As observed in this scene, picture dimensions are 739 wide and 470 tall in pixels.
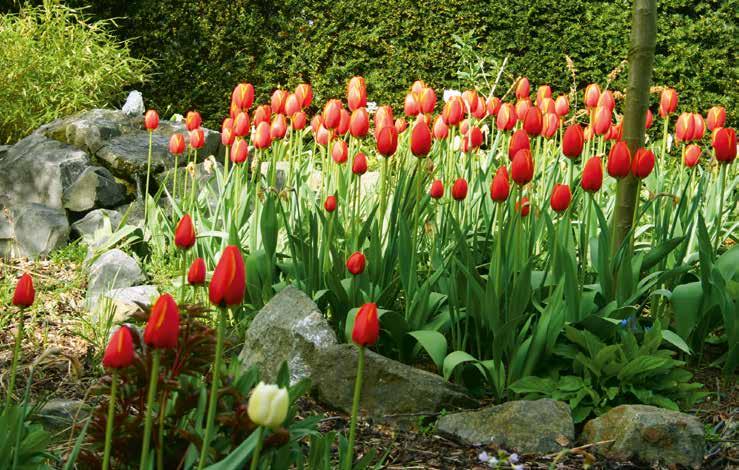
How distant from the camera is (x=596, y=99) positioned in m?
3.80

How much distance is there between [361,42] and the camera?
25.6ft

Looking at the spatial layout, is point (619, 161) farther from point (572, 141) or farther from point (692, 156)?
point (692, 156)

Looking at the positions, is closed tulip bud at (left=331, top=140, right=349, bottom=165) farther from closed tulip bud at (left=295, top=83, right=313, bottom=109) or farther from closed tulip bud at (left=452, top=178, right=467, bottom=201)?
closed tulip bud at (left=452, top=178, right=467, bottom=201)

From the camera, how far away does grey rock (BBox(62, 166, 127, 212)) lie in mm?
4598

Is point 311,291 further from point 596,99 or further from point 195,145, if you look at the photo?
point 596,99

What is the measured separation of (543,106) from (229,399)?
2.55 meters

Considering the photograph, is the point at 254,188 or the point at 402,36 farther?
the point at 402,36

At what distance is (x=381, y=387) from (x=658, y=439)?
78 centimetres

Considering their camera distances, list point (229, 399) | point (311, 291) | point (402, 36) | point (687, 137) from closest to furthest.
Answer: point (229, 399) → point (311, 291) → point (687, 137) → point (402, 36)

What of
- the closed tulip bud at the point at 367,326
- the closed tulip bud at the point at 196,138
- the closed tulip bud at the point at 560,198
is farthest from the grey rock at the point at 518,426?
the closed tulip bud at the point at 196,138

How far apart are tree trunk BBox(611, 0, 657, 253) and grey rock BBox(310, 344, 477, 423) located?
2.77ft

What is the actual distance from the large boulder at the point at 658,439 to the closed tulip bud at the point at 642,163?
2.40 feet

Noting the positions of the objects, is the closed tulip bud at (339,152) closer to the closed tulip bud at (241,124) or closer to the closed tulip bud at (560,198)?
the closed tulip bud at (241,124)

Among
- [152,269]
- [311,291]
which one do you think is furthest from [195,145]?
[311,291]
